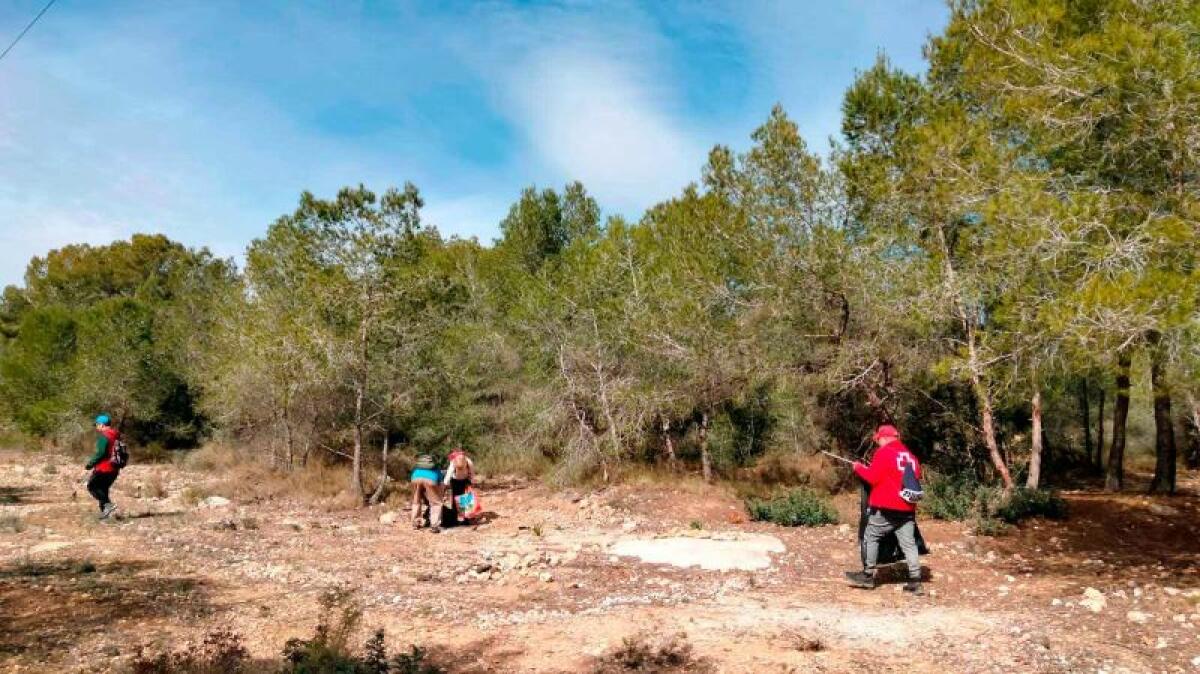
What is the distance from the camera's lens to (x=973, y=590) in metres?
8.64

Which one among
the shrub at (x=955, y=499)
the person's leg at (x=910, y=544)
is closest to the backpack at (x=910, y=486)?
the person's leg at (x=910, y=544)

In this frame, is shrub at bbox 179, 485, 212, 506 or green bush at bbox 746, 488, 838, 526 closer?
green bush at bbox 746, 488, 838, 526

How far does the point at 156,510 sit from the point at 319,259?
5914mm

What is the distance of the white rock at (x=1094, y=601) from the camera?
746 cm

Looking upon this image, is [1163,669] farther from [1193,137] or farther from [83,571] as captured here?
[83,571]

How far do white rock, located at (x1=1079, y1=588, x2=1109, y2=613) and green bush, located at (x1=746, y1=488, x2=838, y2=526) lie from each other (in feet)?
17.9

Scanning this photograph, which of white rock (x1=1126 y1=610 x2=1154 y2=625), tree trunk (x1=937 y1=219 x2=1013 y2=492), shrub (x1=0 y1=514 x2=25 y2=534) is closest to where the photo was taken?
white rock (x1=1126 y1=610 x2=1154 y2=625)

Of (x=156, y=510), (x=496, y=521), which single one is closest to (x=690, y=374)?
(x=496, y=521)

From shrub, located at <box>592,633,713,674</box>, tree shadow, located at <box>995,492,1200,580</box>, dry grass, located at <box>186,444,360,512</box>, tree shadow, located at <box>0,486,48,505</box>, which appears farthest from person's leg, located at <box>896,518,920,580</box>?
tree shadow, located at <box>0,486,48,505</box>

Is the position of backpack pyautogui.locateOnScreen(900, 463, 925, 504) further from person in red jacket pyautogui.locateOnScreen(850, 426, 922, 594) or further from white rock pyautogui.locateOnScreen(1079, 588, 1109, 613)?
white rock pyautogui.locateOnScreen(1079, 588, 1109, 613)

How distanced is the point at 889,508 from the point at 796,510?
505 centimetres

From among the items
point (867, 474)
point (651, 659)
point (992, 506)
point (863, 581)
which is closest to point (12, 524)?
point (651, 659)

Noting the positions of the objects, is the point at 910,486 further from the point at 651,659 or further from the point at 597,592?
the point at 651,659

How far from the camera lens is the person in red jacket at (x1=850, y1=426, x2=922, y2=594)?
27.5 ft
